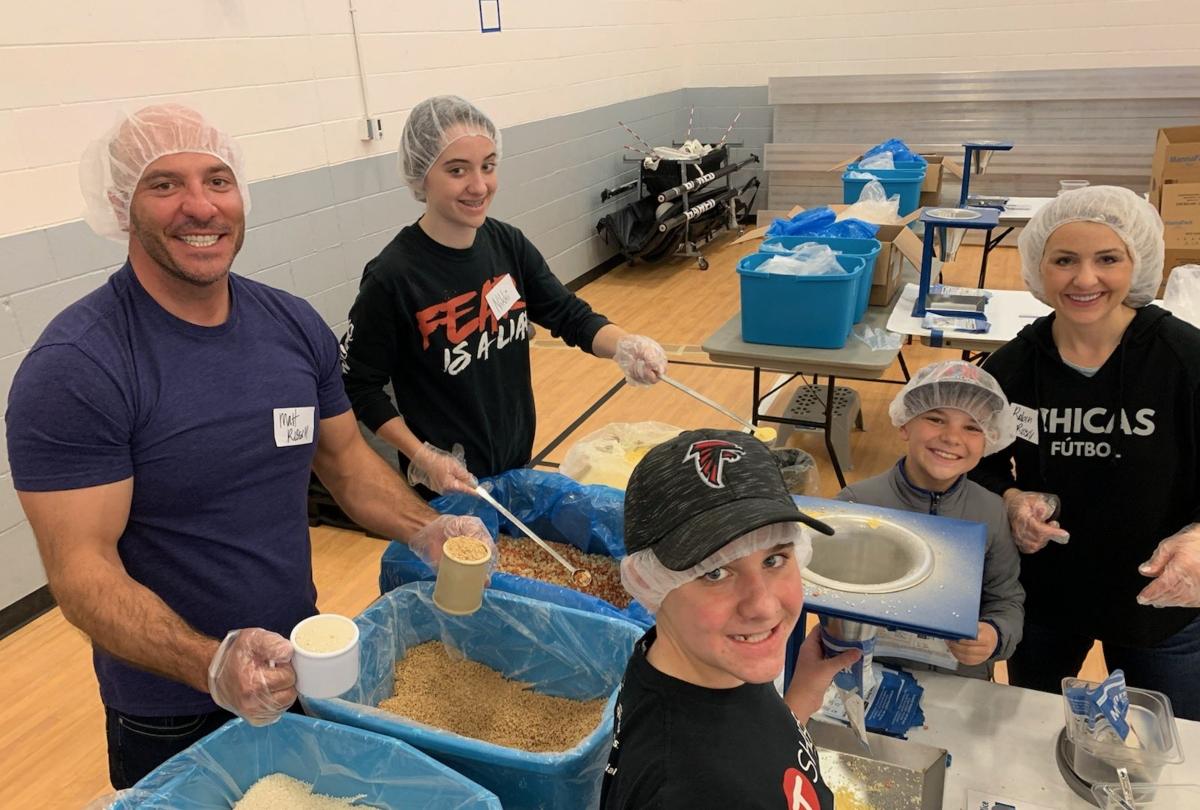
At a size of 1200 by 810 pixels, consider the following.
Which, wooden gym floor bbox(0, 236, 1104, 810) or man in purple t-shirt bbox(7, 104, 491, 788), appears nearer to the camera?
man in purple t-shirt bbox(7, 104, 491, 788)

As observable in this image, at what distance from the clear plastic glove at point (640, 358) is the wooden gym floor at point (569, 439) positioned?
1419 millimetres

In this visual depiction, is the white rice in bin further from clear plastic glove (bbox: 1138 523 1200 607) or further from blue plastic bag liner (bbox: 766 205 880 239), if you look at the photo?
blue plastic bag liner (bbox: 766 205 880 239)

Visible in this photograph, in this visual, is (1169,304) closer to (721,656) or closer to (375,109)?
(721,656)

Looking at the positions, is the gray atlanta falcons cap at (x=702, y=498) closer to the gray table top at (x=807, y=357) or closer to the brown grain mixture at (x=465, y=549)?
the brown grain mixture at (x=465, y=549)

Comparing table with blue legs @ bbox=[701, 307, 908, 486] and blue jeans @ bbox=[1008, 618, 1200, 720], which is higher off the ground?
table with blue legs @ bbox=[701, 307, 908, 486]

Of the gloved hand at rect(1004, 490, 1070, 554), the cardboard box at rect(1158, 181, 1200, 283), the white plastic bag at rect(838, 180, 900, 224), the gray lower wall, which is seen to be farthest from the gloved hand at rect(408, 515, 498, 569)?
the cardboard box at rect(1158, 181, 1200, 283)

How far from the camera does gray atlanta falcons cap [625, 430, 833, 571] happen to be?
84 cm

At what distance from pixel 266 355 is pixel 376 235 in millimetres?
3095

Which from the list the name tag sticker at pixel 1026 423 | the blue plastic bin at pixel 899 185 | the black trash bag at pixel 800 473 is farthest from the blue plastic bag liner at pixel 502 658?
the blue plastic bin at pixel 899 185

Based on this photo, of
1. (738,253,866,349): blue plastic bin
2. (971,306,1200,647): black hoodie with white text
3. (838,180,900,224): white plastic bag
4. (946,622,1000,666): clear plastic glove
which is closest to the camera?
(946,622,1000,666): clear plastic glove

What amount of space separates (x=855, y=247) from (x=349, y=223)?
2.43 m

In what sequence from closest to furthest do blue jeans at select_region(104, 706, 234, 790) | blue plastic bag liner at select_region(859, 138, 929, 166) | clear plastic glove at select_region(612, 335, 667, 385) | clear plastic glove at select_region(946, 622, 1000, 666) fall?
blue jeans at select_region(104, 706, 234, 790), clear plastic glove at select_region(946, 622, 1000, 666), clear plastic glove at select_region(612, 335, 667, 385), blue plastic bag liner at select_region(859, 138, 929, 166)

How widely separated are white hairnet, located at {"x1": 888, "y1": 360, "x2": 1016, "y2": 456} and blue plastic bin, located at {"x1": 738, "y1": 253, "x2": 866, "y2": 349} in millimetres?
1320

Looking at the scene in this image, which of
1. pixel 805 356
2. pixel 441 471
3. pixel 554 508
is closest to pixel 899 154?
pixel 805 356
